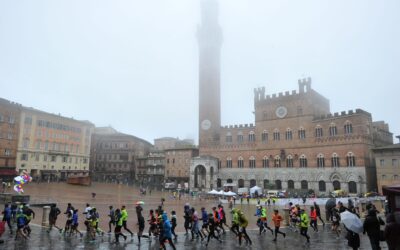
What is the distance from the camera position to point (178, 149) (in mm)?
65125

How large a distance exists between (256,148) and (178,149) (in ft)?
60.7

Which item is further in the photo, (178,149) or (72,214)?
(178,149)

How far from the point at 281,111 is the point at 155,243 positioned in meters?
43.2

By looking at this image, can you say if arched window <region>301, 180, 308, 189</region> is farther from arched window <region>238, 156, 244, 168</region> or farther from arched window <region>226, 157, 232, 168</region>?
arched window <region>226, 157, 232, 168</region>

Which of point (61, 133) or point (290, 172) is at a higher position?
point (61, 133)

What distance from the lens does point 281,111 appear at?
52.2 meters

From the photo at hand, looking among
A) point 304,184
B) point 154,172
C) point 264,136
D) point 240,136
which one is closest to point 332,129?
point 304,184

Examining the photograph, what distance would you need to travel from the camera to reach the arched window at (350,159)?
4270 centimetres

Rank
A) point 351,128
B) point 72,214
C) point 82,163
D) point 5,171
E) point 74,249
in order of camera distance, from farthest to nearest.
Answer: point 82,163, point 5,171, point 351,128, point 72,214, point 74,249

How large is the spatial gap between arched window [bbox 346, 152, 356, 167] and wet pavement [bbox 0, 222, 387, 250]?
104 ft

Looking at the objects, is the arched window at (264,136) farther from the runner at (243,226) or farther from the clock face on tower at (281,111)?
the runner at (243,226)

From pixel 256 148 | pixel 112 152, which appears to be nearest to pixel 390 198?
pixel 256 148

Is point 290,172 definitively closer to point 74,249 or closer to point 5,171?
point 74,249

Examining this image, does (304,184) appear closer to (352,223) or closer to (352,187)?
(352,187)
